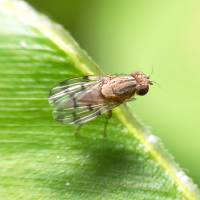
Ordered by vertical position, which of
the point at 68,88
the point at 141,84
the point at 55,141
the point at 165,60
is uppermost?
the point at 165,60

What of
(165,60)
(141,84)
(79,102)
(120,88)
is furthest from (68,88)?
(165,60)

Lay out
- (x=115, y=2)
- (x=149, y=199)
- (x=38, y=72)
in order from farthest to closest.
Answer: (x=115, y=2) < (x=38, y=72) < (x=149, y=199)

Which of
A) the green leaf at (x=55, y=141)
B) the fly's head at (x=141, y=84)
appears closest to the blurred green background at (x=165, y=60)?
the fly's head at (x=141, y=84)

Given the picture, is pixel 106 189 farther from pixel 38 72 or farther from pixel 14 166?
pixel 38 72

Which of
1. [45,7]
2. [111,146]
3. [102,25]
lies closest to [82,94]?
[111,146]

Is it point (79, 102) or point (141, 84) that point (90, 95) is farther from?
point (141, 84)

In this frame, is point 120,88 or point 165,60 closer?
point 120,88

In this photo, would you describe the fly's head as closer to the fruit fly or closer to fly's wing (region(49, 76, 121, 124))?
the fruit fly

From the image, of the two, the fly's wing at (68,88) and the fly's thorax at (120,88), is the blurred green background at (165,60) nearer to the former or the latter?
the fly's thorax at (120,88)
